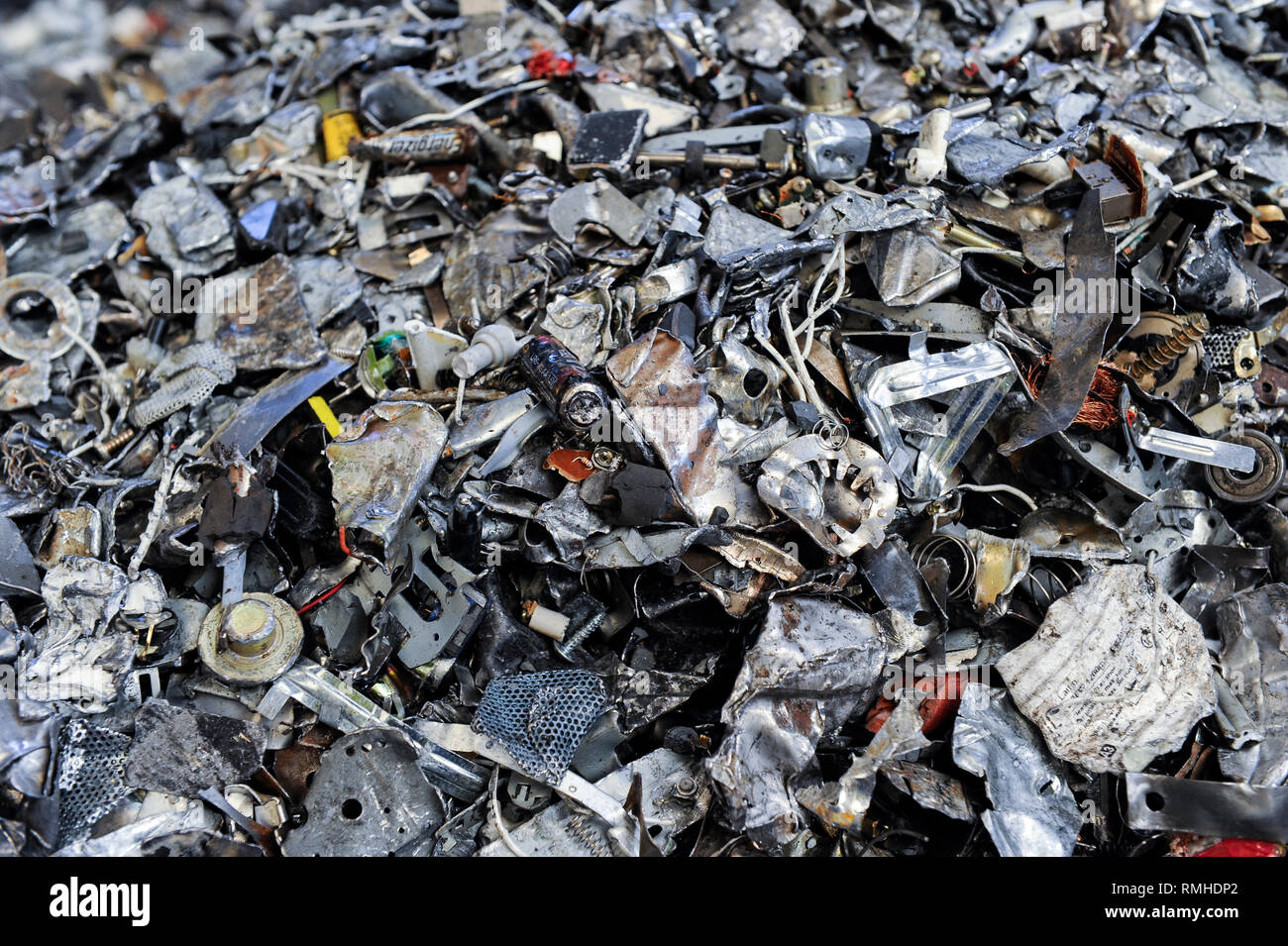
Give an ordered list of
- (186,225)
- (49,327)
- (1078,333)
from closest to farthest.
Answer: (1078,333)
(49,327)
(186,225)

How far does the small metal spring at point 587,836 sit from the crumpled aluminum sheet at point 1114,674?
1.43 m

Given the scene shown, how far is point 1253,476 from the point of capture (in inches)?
146

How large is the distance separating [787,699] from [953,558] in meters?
0.86

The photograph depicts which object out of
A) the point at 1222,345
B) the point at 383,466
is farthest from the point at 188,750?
the point at 1222,345

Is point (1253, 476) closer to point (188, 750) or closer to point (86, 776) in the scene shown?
point (188, 750)

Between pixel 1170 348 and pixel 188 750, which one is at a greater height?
pixel 1170 348

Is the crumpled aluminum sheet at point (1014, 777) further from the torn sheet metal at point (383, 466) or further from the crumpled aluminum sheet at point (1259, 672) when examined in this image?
the torn sheet metal at point (383, 466)

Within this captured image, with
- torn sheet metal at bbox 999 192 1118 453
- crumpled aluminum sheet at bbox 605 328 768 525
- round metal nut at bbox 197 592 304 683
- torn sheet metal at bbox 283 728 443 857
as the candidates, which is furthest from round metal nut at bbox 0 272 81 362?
torn sheet metal at bbox 999 192 1118 453

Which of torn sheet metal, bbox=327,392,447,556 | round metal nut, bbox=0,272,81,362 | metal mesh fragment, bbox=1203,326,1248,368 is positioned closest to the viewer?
torn sheet metal, bbox=327,392,447,556

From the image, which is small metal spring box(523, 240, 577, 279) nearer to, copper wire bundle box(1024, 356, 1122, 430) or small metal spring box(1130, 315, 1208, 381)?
copper wire bundle box(1024, 356, 1122, 430)

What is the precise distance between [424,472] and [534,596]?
581 millimetres

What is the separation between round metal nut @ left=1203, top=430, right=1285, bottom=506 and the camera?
12.1 ft

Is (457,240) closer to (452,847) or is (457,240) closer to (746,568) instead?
(746,568)

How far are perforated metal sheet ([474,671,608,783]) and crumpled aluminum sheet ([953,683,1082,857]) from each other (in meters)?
1.18
